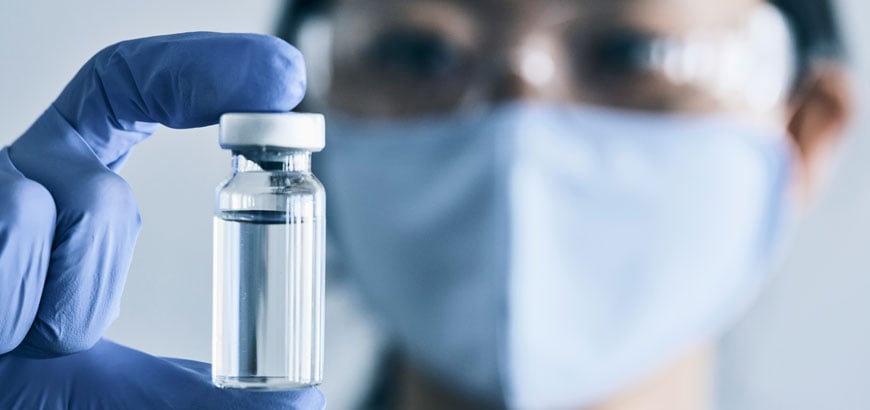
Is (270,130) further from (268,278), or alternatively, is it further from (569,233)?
(569,233)

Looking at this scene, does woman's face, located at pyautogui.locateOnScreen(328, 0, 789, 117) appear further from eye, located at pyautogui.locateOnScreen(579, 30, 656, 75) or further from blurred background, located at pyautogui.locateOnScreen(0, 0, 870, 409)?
blurred background, located at pyautogui.locateOnScreen(0, 0, 870, 409)

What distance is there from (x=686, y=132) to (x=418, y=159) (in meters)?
0.45

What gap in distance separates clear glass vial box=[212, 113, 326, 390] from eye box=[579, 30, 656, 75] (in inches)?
34.2

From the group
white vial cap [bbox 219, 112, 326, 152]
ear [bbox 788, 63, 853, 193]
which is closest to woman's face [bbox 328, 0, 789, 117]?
A: ear [bbox 788, 63, 853, 193]

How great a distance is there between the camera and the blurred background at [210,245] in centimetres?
182

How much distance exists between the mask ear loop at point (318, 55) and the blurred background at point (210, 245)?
0.57 ft

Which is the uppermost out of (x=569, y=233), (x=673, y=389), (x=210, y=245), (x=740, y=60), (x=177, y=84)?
(x=177, y=84)

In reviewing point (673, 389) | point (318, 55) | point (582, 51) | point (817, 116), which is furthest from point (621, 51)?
point (673, 389)

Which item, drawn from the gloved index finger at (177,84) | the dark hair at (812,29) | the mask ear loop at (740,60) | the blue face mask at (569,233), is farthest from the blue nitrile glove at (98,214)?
the dark hair at (812,29)

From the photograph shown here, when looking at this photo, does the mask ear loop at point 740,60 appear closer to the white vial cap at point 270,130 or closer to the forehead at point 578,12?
the forehead at point 578,12

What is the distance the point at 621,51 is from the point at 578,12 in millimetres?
98

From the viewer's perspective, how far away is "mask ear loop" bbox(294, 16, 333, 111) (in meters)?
1.93

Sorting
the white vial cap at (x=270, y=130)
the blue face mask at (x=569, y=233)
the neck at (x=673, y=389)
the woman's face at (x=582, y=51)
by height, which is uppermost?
the white vial cap at (x=270, y=130)

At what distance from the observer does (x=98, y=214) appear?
0.92 meters
